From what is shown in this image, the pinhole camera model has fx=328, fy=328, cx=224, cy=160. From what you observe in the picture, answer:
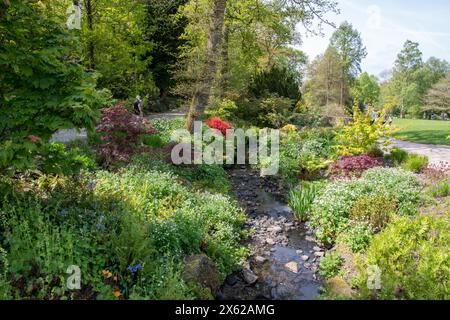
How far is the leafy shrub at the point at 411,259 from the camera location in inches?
170

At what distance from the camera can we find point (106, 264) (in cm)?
419

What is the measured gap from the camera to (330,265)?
5.58 m

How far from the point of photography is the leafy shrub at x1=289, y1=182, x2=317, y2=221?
25.6ft

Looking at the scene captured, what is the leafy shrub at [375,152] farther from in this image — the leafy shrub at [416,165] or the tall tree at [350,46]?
the tall tree at [350,46]

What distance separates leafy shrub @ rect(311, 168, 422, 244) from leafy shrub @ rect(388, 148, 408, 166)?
5.69ft

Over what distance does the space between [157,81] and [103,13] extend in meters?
7.30

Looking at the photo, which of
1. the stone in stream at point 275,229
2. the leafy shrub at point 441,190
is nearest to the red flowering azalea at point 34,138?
the stone in stream at point 275,229

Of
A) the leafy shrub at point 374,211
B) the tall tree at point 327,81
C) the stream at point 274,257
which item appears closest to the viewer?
the stream at point 274,257

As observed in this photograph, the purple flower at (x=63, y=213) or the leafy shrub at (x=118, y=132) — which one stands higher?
the leafy shrub at (x=118, y=132)

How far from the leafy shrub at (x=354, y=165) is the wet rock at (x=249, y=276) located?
5.00 m

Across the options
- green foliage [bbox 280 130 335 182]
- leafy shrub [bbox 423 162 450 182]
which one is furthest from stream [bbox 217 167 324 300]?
leafy shrub [bbox 423 162 450 182]

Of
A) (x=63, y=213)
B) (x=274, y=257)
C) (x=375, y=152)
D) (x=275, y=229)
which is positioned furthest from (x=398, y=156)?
(x=63, y=213)

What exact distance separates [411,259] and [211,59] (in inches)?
332
